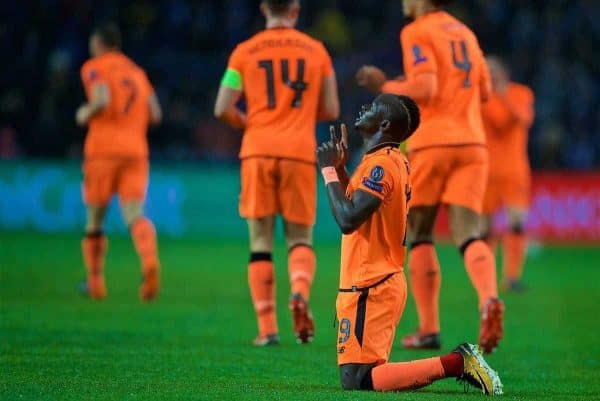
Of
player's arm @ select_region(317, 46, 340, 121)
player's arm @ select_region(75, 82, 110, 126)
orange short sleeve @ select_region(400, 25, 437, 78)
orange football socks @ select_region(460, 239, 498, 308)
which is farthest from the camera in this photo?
player's arm @ select_region(75, 82, 110, 126)

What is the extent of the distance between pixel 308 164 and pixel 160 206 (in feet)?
39.3

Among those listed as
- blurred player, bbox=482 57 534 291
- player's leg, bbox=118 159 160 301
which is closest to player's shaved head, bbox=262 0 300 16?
player's leg, bbox=118 159 160 301

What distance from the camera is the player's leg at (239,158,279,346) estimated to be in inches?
332

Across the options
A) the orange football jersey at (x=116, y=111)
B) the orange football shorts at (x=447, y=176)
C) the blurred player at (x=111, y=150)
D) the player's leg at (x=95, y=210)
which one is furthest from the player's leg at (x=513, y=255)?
the orange football shorts at (x=447, y=176)

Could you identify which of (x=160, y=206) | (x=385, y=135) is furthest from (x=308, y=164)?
(x=160, y=206)

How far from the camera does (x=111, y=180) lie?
12.0 meters

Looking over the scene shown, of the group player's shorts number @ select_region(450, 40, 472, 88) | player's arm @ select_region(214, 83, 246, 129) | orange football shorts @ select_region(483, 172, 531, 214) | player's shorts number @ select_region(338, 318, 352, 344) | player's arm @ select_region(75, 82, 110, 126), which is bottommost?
player's shorts number @ select_region(338, 318, 352, 344)

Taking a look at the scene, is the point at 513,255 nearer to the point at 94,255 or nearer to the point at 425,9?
the point at 94,255

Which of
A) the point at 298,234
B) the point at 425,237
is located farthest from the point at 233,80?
the point at 425,237

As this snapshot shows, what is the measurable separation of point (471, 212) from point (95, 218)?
4.79 metres

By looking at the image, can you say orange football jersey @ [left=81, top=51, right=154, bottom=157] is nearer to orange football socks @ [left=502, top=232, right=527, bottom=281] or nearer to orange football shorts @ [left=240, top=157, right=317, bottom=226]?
orange football shorts @ [left=240, top=157, right=317, bottom=226]

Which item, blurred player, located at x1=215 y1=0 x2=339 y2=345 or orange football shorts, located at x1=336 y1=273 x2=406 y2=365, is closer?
orange football shorts, located at x1=336 y1=273 x2=406 y2=365

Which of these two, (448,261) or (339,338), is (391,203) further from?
(448,261)

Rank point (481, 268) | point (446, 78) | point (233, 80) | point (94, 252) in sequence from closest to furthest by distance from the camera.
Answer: point (481, 268)
point (446, 78)
point (233, 80)
point (94, 252)
